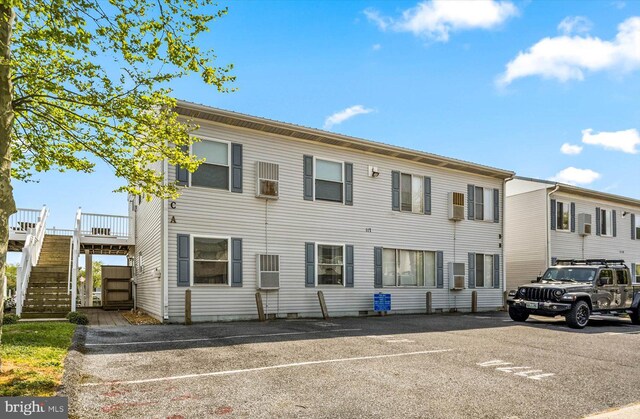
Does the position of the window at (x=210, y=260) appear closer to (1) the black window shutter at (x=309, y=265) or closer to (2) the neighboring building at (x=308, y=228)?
(2) the neighboring building at (x=308, y=228)

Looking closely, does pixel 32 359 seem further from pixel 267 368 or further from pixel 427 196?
pixel 427 196

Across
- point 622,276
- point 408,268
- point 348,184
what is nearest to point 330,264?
point 348,184

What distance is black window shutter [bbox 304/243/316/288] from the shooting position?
50.6 feet

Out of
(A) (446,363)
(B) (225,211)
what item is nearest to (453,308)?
(B) (225,211)

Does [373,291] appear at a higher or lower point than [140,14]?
lower

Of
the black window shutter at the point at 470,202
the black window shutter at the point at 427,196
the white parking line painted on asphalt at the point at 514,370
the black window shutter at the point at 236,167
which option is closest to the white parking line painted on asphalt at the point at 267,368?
the white parking line painted on asphalt at the point at 514,370

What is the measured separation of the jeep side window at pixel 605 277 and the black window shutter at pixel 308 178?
9454mm

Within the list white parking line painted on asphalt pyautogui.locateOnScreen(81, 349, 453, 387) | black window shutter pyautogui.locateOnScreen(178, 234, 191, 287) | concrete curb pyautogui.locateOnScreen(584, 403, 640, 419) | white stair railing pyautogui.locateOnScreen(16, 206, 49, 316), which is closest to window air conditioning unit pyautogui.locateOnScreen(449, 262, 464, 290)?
white parking line painted on asphalt pyautogui.locateOnScreen(81, 349, 453, 387)

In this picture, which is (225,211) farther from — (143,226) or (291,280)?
(143,226)

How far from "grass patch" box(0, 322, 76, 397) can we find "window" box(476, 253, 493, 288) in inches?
623

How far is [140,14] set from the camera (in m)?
6.80

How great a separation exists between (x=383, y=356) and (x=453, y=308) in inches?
451

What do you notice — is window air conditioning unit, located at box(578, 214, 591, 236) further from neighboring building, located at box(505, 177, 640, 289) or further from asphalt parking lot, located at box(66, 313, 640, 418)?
asphalt parking lot, located at box(66, 313, 640, 418)

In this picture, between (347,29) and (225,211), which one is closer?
(347,29)
